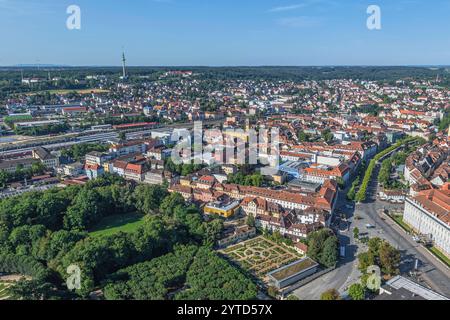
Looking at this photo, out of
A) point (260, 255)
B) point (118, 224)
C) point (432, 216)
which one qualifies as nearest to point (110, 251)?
point (118, 224)

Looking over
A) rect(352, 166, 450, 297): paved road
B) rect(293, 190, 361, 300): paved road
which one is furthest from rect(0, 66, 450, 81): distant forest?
rect(293, 190, 361, 300): paved road

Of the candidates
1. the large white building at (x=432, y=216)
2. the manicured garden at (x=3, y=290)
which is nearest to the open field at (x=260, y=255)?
the large white building at (x=432, y=216)

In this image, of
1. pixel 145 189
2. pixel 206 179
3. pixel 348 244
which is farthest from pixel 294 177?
pixel 145 189

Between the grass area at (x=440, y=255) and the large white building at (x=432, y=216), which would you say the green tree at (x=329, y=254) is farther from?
the large white building at (x=432, y=216)

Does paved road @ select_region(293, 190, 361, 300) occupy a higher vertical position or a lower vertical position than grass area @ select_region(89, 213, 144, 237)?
lower

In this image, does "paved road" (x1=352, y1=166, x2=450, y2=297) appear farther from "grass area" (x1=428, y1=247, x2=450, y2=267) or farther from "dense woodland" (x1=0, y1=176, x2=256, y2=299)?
"dense woodland" (x1=0, y1=176, x2=256, y2=299)

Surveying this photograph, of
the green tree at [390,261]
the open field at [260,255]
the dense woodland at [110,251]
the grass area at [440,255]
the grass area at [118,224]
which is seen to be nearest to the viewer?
the dense woodland at [110,251]
